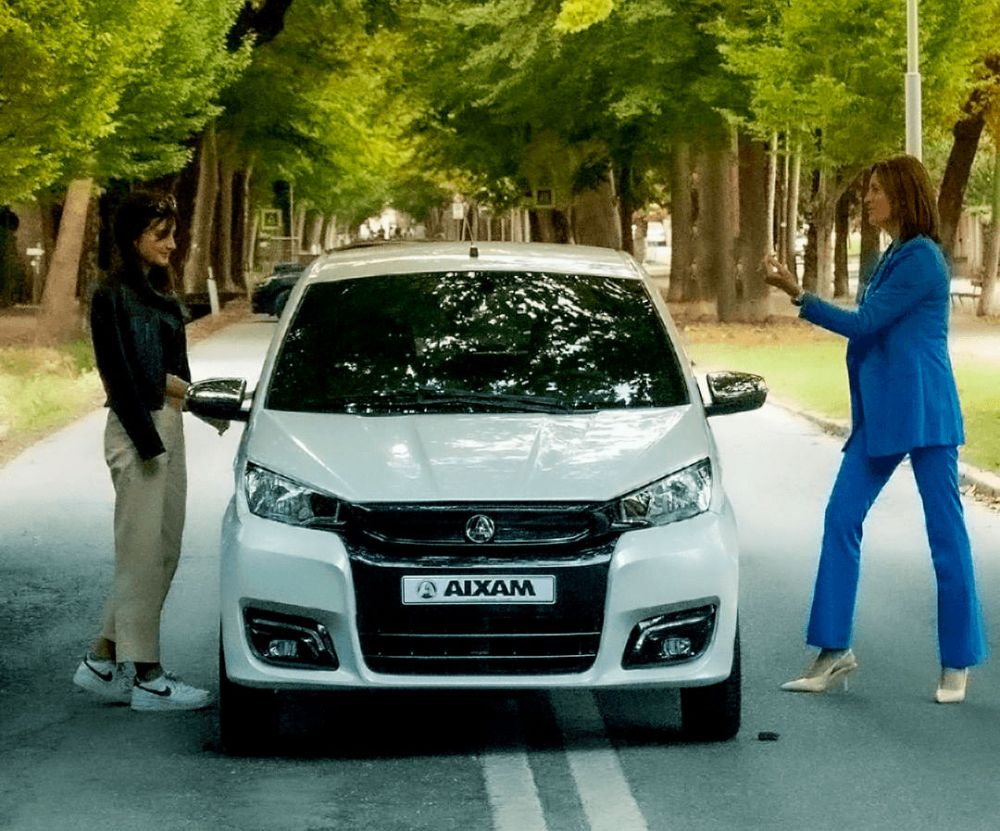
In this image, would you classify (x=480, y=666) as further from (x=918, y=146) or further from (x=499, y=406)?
(x=918, y=146)

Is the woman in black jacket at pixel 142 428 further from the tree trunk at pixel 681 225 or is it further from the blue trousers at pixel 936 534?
the tree trunk at pixel 681 225

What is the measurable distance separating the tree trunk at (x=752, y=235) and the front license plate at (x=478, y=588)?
109 feet

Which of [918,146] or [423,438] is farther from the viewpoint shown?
[918,146]

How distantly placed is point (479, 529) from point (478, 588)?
0.17 meters

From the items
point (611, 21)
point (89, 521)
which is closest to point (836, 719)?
point (89, 521)

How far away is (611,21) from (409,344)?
101 feet

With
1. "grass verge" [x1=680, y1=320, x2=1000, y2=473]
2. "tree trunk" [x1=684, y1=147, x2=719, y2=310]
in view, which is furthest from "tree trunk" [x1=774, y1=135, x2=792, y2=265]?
"grass verge" [x1=680, y1=320, x2=1000, y2=473]

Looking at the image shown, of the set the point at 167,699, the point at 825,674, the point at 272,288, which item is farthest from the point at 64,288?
the point at 825,674

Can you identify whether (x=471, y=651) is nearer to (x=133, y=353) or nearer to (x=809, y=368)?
(x=133, y=353)

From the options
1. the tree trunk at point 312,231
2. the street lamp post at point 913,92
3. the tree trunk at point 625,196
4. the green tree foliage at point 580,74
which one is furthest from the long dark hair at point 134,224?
the tree trunk at point 312,231

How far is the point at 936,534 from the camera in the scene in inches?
319

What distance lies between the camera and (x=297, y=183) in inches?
3196

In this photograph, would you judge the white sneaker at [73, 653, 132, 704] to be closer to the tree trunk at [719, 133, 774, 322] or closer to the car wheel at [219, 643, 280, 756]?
the car wheel at [219, 643, 280, 756]

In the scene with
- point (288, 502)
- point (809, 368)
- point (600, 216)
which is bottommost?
point (809, 368)
